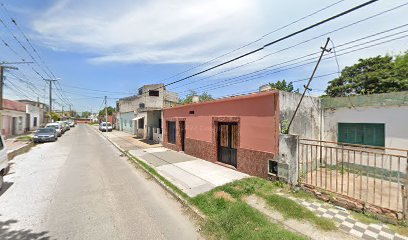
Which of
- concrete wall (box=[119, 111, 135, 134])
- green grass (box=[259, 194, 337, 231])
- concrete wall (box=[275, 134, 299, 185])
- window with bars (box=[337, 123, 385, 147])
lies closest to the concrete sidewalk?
concrete wall (box=[275, 134, 299, 185])

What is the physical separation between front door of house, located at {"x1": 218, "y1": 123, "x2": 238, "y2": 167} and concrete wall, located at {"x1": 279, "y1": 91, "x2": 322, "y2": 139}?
8.60ft

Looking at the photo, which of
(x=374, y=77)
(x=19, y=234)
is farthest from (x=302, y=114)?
(x=374, y=77)

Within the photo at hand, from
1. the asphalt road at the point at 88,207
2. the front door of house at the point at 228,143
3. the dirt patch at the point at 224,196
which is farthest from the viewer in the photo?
the front door of house at the point at 228,143

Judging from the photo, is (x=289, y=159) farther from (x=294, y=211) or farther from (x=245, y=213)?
(x=245, y=213)

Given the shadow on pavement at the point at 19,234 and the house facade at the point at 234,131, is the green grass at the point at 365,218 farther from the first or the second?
the shadow on pavement at the point at 19,234

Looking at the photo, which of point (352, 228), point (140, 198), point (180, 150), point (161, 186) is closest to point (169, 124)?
point (180, 150)

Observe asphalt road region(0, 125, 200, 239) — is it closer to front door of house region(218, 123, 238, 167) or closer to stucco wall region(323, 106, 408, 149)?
front door of house region(218, 123, 238, 167)

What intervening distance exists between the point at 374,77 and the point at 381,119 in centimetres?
1889

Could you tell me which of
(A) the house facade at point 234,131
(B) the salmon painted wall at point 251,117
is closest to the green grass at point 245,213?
(A) the house facade at point 234,131

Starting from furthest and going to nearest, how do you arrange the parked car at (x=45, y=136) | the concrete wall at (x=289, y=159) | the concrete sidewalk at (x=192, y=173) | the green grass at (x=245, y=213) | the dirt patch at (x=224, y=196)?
the parked car at (x=45, y=136) < the concrete sidewalk at (x=192, y=173) < the concrete wall at (x=289, y=159) < the dirt patch at (x=224, y=196) < the green grass at (x=245, y=213)

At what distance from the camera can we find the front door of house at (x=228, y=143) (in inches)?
383

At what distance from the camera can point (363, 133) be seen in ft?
27.0

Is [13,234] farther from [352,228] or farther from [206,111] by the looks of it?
[206,111]

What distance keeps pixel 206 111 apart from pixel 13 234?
8.62 metres
